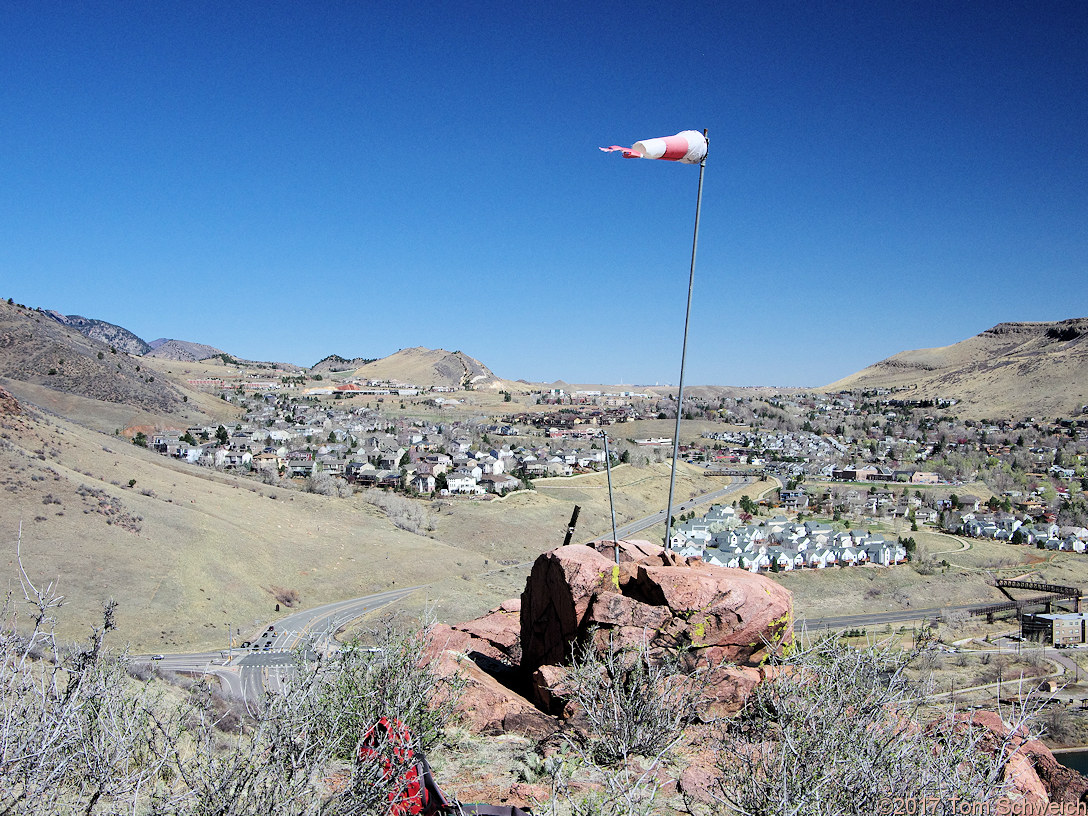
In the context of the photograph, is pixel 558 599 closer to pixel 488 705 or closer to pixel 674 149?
pixel 488 705

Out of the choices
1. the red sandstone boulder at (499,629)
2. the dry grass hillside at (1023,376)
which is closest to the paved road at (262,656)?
the red sandstone boulder at (499,629)

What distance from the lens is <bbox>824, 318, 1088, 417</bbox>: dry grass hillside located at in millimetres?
124875

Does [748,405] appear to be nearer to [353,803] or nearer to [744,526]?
[744,526]

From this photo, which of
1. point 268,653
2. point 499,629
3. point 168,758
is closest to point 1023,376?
point 268,653

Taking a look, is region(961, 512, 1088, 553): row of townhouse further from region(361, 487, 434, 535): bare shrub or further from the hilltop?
the hilltop

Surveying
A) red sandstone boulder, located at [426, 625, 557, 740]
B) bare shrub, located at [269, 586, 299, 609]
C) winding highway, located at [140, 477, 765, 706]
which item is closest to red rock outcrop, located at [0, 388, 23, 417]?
bare shrub, located at [269, 586, 299, 609]

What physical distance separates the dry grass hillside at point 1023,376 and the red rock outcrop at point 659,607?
138 metres

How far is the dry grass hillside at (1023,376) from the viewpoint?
125 metres

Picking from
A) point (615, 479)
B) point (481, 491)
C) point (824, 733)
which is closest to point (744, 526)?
point (615, 479)

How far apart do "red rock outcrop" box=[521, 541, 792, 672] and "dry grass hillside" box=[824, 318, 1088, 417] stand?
138 metres

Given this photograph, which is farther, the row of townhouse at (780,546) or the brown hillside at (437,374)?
the brown hillside at (437,374)

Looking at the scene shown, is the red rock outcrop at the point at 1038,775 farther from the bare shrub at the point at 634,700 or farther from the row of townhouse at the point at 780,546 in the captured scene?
the row of townhouse at the point at 780,546

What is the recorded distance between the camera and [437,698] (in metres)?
8.02

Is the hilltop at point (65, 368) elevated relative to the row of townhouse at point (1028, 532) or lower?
elevated
